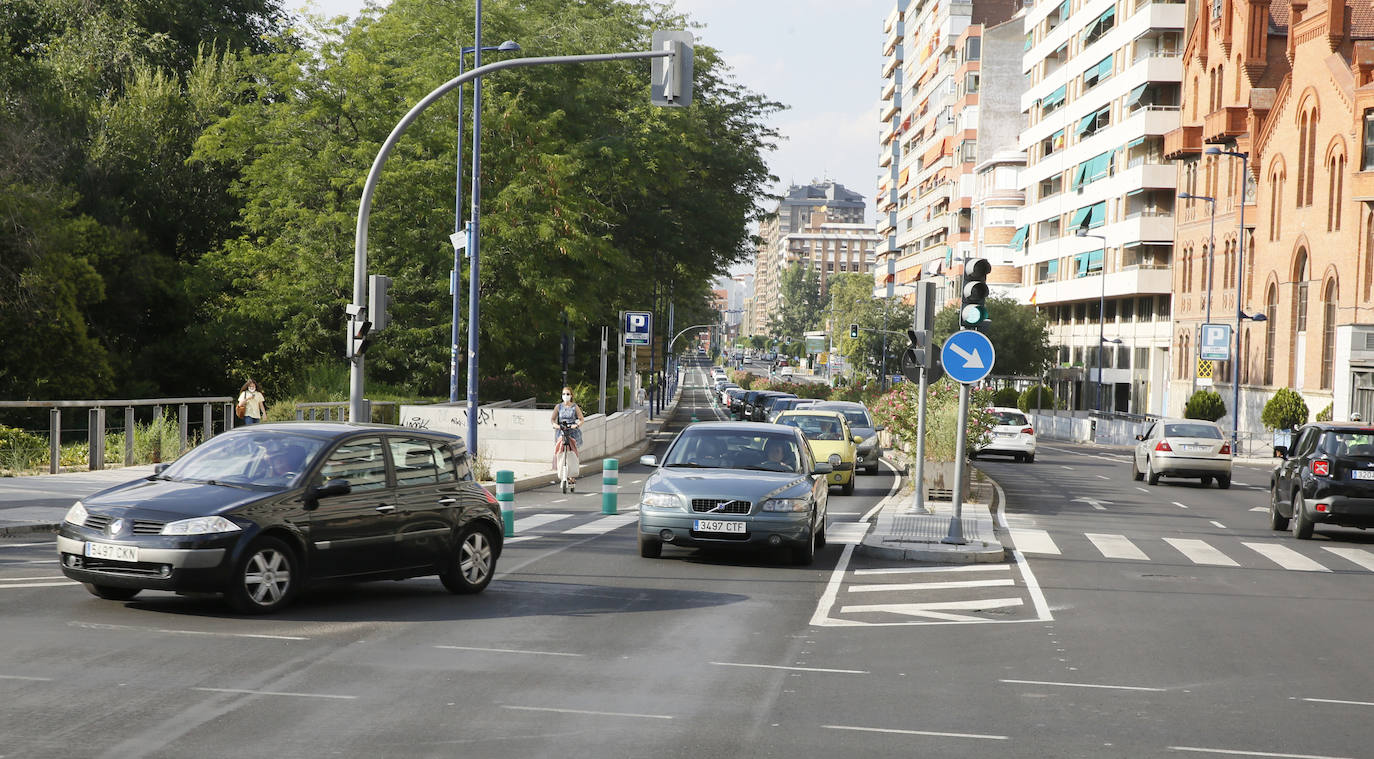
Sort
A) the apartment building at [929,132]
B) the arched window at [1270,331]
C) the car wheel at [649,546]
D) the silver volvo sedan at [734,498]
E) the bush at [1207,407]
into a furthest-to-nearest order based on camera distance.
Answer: the apartment building at [929,132]
the arched window at [1270,331]
the bush at [1207,407]
the car wheel at [649,546]
the silver volvo sedan at [734,498]

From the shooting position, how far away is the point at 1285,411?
58875 mm

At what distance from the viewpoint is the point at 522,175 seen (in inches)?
1585

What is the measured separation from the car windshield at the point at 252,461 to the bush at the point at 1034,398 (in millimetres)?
81134

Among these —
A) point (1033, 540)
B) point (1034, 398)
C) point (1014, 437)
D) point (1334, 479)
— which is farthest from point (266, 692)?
point (1034, 398)

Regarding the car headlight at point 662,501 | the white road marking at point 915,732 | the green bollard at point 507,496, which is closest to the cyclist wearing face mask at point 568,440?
the green bollard at point 507,496

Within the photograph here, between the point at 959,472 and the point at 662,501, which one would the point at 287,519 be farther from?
the point at 959,472

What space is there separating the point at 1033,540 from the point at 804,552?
505 cm

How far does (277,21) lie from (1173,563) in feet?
153

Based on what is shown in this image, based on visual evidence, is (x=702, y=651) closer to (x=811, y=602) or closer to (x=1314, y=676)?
(x=811, y=602)

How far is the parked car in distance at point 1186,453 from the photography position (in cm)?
3481

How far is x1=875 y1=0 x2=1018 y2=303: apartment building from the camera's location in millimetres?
119375

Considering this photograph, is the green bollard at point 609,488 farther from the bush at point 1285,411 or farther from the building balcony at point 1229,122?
the building balcony at point 1229,122

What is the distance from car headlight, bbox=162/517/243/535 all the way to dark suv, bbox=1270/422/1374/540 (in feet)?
52.5

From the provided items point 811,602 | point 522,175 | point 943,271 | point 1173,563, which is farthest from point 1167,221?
point 811,602
